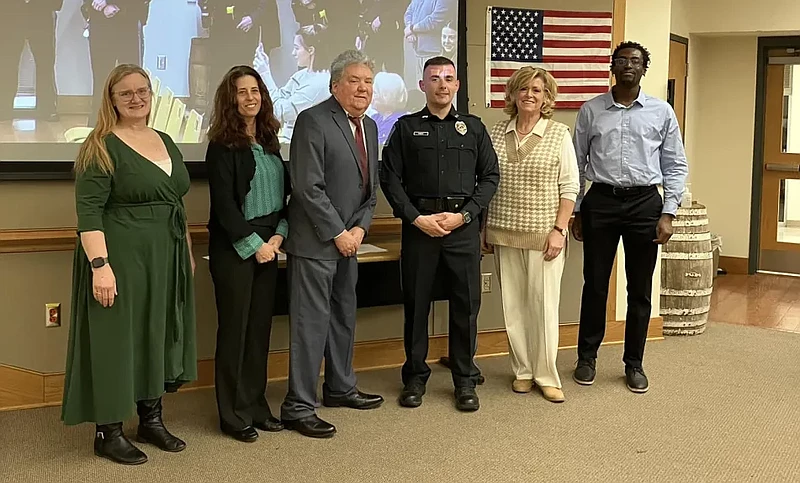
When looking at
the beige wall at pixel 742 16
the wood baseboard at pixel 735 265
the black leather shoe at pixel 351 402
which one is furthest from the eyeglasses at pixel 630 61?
the wood baseboard at pixel 735 265

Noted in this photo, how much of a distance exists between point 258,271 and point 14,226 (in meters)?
1.17

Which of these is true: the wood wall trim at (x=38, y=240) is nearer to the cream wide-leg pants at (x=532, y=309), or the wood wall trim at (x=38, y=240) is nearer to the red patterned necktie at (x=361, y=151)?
the red patterned necktie at (x=361, y=151)

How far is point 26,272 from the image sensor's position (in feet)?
12.3

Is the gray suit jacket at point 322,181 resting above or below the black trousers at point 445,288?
above

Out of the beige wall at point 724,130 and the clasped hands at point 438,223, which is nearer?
the clasped hands at point 438,223

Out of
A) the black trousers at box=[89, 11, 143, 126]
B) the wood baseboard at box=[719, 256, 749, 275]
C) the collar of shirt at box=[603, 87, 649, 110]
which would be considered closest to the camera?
the black trousers at box=[89, 11, 143, 126]

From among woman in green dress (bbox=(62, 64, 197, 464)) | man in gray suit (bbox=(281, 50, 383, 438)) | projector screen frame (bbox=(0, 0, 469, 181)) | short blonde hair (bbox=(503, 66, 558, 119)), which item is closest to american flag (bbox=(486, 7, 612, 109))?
short blonde hair (bbox=(503, 66, 558, 119))

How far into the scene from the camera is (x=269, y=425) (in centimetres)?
348

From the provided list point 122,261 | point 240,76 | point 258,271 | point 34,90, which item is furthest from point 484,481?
point 34,90

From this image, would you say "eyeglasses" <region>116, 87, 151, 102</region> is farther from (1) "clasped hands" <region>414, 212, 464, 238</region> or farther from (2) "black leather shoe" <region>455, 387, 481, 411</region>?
(2) "black leather shoe" <region>455, 387, 481, 411</region>

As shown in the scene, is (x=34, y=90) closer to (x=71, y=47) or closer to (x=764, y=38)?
(x=71, y=47)

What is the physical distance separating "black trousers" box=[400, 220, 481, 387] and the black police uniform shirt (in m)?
0.13

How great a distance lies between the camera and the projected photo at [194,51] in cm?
364

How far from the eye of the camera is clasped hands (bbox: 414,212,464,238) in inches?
143
